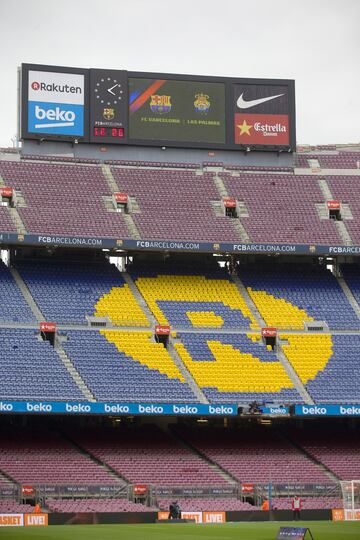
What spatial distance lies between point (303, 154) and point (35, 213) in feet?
68.2

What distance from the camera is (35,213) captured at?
72.6m

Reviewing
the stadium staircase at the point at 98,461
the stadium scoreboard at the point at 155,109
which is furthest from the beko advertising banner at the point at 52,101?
the stadium staircase at the point at 98,461

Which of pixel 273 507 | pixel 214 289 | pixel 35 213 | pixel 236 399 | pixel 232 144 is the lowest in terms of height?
pixel 273 507

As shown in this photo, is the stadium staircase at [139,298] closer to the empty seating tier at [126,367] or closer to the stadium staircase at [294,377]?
the empty seating tier at [126,367]

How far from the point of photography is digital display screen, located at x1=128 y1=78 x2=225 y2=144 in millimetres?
77688

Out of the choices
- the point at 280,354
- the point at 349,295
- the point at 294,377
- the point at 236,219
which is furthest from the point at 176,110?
the point at 294,377

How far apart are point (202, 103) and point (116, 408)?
81.9 feet

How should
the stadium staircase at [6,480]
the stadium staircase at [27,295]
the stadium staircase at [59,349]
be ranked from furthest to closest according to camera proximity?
the stadium staircase at [27,295], the stadium staircase at [59,349], the stadium staircase at [6,480]

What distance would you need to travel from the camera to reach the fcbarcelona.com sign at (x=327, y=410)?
214ft

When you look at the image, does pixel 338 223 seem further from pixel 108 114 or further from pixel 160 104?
pixel 108 114

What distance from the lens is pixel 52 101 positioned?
75562 millimetres

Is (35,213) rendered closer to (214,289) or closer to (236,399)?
(214,289)

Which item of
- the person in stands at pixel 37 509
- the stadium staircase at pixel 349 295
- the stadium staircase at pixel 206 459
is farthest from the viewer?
the stadium staircase at pixel 349 295

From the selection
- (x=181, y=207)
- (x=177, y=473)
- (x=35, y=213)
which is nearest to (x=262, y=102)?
(x=181, y=207)
